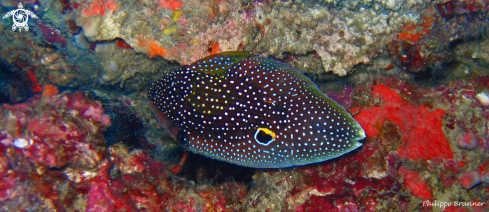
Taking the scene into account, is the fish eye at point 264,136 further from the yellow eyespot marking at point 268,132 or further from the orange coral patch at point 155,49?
the orange coral patch at point 155,49

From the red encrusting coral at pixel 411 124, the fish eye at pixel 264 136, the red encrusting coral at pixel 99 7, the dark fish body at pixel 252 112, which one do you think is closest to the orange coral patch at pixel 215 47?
the dark fish body at pixel 252 112

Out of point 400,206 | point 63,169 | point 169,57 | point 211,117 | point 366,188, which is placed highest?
point 169,57

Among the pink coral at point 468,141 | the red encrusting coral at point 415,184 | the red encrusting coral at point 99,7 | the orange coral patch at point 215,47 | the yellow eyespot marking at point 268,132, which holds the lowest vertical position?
the red encrusting coral at point 415,184

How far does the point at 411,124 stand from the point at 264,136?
3.37 metres

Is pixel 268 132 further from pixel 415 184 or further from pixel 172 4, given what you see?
pixel 172 4

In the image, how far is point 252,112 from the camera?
470 cm

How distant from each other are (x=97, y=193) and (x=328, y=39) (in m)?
5.92

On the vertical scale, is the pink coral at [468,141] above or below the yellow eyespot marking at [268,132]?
below

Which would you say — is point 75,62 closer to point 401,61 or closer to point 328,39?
point 328,39

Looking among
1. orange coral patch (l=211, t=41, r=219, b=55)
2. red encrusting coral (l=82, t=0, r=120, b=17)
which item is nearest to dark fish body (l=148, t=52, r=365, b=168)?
Answer: orange coral patch (l=211, t=41, r=219, b=55)

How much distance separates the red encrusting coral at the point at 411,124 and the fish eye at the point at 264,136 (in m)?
2.16

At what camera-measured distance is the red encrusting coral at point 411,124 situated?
525 cm

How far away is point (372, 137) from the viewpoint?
5270 millimetres

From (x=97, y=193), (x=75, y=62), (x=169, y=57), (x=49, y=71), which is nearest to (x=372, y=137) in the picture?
(x=169, y=57)
